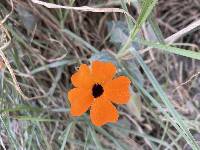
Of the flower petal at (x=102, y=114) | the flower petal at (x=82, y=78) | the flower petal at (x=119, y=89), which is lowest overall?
the flower petal at (x=102, y=114)

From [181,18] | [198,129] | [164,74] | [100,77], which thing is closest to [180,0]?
[181,18]

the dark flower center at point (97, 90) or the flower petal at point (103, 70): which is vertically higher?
the flower petal at point (103, 70)

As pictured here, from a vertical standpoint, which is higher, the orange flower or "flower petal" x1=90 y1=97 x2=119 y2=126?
the orange flower

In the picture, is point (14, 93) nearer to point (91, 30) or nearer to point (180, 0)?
point (91, 30)
